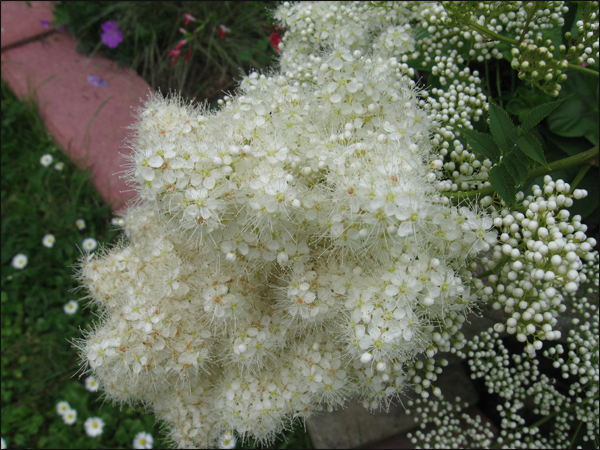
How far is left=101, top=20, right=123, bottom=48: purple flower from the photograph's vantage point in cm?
265

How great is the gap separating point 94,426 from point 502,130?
2.21 metres

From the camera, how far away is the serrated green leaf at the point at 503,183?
91 centimetres

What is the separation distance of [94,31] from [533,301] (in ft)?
10.1

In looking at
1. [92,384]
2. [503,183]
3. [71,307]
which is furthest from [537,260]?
[71,307]

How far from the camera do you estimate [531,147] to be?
0.92 metres

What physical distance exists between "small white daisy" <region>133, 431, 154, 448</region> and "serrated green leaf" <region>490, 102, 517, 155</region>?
6.64ft

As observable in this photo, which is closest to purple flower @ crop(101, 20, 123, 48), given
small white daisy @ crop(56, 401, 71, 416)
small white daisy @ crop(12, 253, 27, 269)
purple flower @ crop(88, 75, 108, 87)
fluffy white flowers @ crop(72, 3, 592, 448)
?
purple flower @ crop(88, 75, 108, 87)

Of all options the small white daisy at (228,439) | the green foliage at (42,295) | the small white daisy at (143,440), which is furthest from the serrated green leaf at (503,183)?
the small white daisy at (143,440)

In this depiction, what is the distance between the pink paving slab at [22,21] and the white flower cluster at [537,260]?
319 centimetres

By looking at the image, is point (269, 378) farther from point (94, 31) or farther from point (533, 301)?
point (94, 31)

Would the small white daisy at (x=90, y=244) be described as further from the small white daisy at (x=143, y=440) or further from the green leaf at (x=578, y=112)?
the green leaf at (x=578, y=112)

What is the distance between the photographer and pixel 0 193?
102 inches

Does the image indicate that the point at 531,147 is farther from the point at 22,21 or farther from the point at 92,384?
the point at 22,21

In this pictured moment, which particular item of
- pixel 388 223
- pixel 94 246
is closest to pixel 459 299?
pixel 388 223
